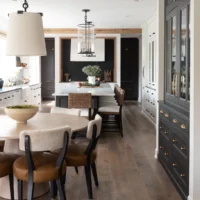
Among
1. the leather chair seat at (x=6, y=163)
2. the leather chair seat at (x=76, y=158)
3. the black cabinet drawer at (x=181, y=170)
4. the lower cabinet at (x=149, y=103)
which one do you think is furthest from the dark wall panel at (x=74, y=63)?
the leather chair seat at (x=6, y=163)

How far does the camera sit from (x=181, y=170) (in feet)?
11.2

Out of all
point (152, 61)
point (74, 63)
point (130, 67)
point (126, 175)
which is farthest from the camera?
point (130, 67)

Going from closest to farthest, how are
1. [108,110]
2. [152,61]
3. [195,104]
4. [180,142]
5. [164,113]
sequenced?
[195,104] → [180,142] → [164,113] → [108,110] → [152,61]

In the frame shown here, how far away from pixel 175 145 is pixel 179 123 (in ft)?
1.15

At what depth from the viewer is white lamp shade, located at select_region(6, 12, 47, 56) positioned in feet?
10.0

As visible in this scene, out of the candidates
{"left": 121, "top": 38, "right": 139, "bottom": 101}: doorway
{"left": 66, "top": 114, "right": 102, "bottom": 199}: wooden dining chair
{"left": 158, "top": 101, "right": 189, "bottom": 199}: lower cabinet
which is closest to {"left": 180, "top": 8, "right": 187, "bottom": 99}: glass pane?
{"left": 158, "top": 101, "right": 189, "bottom": 199}: lower cabinet

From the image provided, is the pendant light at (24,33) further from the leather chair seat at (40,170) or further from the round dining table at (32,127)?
the leather chair seat at (40,170)

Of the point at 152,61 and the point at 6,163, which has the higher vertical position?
the point at 152,61

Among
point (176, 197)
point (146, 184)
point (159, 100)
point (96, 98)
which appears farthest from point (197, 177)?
point (96, 98)

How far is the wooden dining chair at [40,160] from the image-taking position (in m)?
2.66

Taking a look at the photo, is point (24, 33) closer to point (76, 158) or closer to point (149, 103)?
point (76, 158)

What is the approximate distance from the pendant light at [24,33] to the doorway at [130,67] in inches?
420

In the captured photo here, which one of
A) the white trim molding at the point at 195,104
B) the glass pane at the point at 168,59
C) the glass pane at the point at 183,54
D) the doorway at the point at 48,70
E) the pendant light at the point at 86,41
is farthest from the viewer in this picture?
the doorway at the point at 48,70

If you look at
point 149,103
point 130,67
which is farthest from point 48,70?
point 149,103
